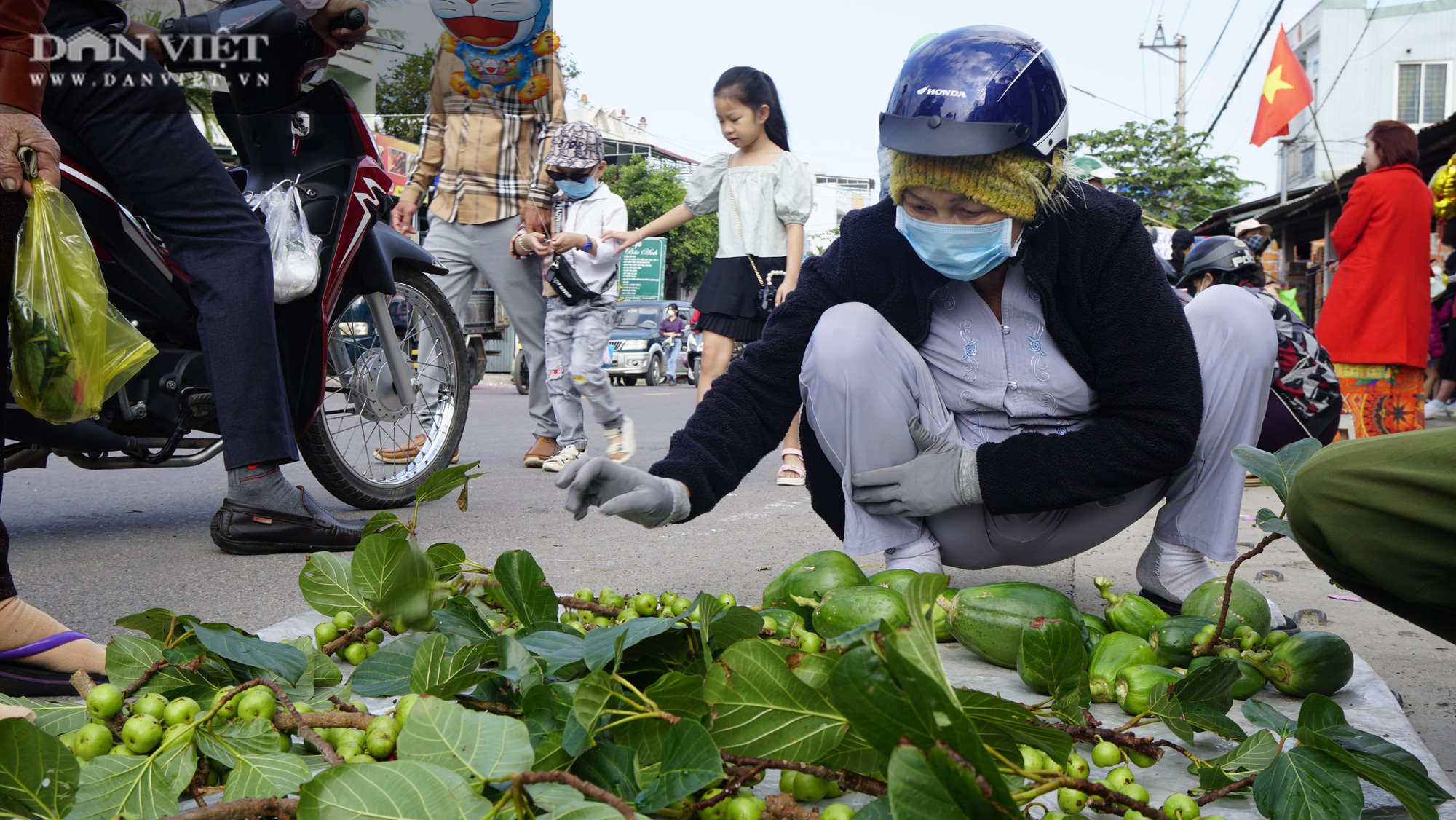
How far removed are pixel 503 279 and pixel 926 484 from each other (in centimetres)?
378

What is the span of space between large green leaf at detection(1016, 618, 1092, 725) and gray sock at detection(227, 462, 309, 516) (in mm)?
2233

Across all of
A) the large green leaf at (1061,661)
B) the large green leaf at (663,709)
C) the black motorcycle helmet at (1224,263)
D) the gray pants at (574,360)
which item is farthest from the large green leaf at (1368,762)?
the black motorcycle helmet at (1224,263)

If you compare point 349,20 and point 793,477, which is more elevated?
point 349,20

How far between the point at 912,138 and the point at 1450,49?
3691 centimetres

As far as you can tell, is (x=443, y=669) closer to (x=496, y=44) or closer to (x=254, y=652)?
(x=254, y=652)

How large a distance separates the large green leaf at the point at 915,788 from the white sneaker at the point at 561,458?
444cm

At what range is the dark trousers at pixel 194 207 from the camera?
2.55 metres

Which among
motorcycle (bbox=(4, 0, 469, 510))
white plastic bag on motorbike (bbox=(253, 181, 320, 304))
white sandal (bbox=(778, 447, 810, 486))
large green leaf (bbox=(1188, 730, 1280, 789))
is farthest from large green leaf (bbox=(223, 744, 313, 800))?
white sandal (bbox=(778, 447, 810, 486))

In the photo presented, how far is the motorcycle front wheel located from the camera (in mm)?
3811

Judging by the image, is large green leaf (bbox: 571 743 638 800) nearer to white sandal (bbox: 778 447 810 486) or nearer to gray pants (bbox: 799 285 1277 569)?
gray pants (bbox: 799 285 1277 569)

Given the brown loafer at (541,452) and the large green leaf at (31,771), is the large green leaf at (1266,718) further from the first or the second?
the brown loafer at (541,452)

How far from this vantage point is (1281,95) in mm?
12336

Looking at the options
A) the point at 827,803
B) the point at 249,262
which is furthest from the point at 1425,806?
the point at 249,262

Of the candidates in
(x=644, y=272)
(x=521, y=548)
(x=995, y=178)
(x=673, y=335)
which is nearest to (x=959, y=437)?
(x=995, y=178)
